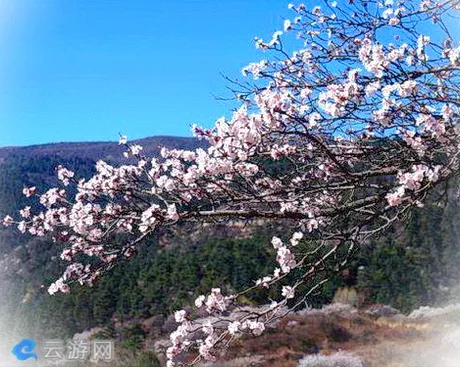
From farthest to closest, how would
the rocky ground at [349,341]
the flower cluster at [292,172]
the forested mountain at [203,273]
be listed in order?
the forested mountain at [203,273]
the rocky ground at [349,341]
the flower cluster at [292,172]

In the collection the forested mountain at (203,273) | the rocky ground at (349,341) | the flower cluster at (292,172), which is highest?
the forested mountain at (203,273)

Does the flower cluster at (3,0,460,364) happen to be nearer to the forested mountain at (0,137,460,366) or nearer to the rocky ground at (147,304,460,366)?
the rocky ground at (147,304,460,366)

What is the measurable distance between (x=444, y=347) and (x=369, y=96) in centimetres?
558

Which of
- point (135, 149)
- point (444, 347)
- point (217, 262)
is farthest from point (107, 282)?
point (135, 149)

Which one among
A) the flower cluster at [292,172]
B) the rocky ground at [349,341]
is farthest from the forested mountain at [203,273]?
the flower cluster at [292,172]

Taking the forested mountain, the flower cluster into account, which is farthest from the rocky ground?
the flower cluster

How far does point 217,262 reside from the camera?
1414cm

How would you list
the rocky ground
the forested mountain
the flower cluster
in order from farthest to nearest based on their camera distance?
the forested mountain
the rocky ground
the flower cluster

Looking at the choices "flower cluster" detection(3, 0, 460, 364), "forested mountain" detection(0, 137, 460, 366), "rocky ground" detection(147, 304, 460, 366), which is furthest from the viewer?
"forested mountain" detection(0, 137, 460, 366)

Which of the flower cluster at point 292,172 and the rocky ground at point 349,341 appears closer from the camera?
the flower cluster at point 292,172

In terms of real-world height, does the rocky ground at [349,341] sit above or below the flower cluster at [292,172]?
below

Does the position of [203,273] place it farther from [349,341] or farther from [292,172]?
[292,172]

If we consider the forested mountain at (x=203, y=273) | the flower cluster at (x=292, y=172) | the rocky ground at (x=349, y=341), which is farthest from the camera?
the forested mountain at (x=203, y=273)

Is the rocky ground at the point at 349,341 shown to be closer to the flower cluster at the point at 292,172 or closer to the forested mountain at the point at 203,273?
the forested mountain at the point at 203,273
